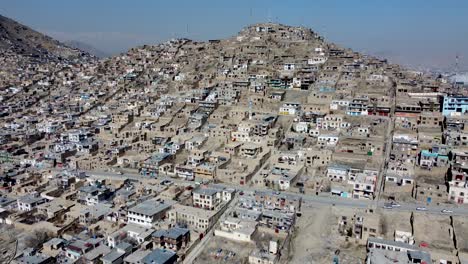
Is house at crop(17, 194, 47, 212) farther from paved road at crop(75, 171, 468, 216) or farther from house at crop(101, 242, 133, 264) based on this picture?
paved road at crop(75, 171, 468, 216)

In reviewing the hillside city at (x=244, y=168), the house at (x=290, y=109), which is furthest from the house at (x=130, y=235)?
the house at (x=290, y=109)

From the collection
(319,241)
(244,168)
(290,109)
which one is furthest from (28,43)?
(319,241)

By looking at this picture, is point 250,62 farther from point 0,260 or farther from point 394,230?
point 0,260

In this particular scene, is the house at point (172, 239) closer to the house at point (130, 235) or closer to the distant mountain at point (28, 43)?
the house at point (130, 235)

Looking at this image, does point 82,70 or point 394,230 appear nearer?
point 394,230

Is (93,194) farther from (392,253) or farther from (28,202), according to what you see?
(392,253)

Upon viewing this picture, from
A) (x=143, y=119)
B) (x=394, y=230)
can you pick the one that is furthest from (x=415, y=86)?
(x=143, y=119)
